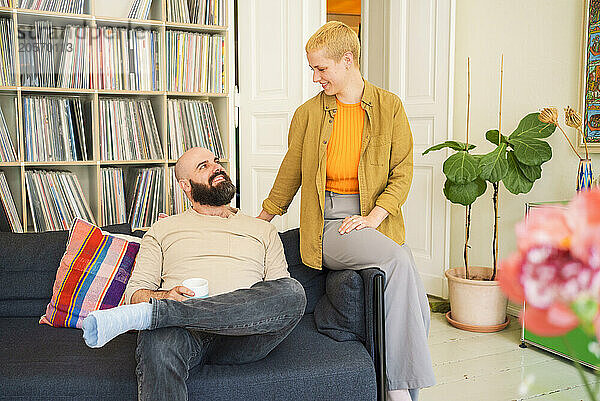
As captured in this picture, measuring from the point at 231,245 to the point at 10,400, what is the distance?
85 centimetres

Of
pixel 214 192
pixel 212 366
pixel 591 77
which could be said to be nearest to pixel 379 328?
pixel 212 366

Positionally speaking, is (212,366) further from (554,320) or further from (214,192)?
(554,320)

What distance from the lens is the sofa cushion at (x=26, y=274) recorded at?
238 centimetres

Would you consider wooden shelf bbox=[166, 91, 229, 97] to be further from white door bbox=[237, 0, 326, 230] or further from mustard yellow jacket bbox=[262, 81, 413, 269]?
mustard yellow jacket bbox=[262, 81, 413, 269]

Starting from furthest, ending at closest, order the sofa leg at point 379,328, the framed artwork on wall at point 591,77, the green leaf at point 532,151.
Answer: the green leaf at point 532,151, the framed artwork on wall at point 591,77, the sofa leg at point 379,328

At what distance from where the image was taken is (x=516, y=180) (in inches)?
132

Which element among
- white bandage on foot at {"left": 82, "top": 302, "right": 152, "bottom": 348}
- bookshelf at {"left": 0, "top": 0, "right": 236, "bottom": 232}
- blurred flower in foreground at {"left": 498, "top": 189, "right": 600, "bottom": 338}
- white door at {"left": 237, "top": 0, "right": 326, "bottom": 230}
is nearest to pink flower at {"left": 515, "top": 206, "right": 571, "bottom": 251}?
blurred flower in foreground at {"left": 498, "top": 189, "right": 600, "bottom": 338}

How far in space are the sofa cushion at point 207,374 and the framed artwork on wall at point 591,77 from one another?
1858 mm

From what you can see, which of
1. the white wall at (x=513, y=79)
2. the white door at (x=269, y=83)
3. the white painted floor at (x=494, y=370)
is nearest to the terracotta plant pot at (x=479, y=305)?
the white painted floor at (x=494, y=370)

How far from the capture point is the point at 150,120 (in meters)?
3.72

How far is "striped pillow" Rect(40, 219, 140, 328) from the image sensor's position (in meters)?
2.31

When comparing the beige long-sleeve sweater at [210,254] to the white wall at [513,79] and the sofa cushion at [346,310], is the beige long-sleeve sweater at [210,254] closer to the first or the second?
the sofa cushion at [346,310]

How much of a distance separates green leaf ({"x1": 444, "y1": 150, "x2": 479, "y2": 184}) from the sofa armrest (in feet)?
4.85

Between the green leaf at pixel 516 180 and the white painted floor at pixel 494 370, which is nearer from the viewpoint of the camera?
the white painted floor at pixel 494 370
